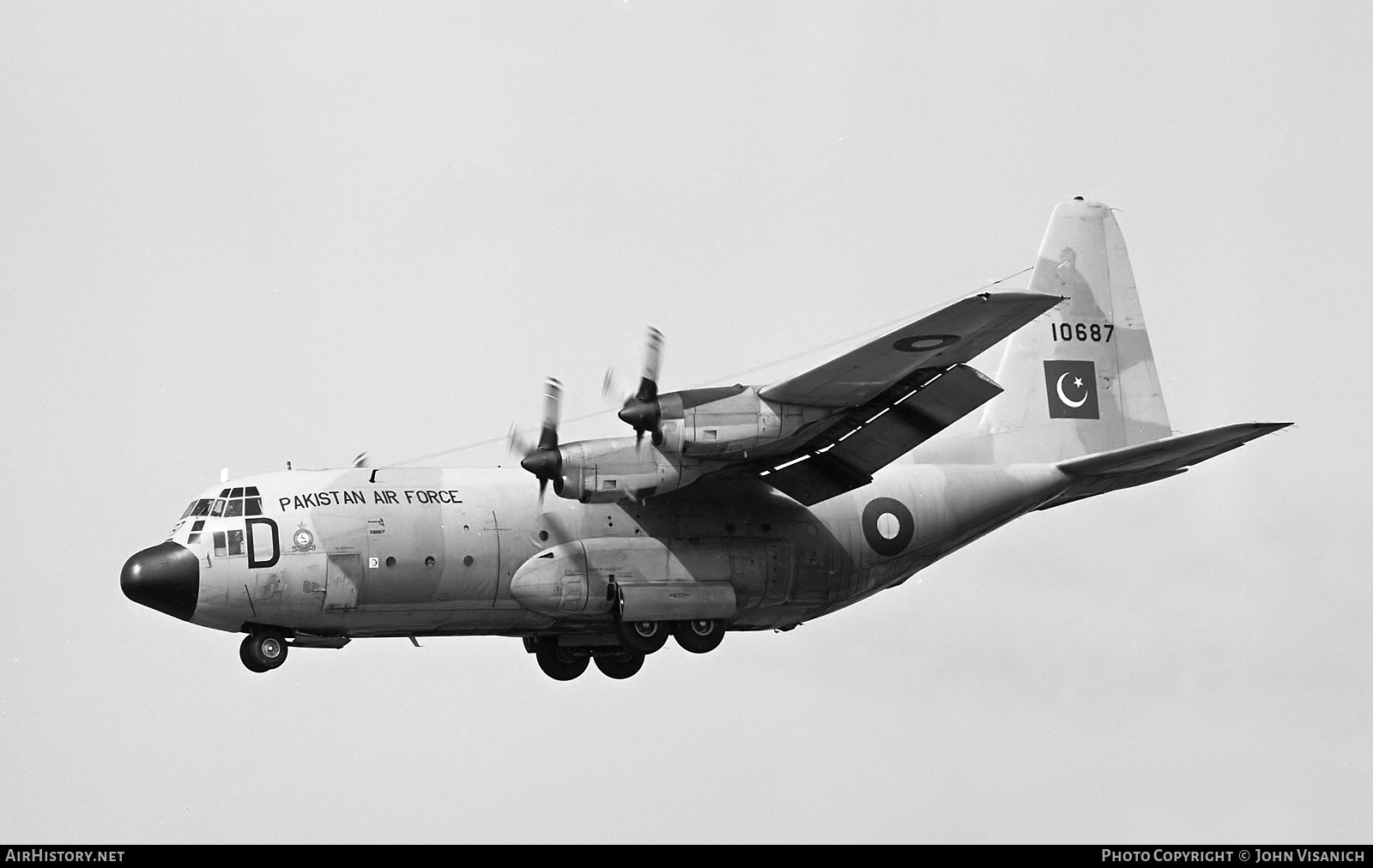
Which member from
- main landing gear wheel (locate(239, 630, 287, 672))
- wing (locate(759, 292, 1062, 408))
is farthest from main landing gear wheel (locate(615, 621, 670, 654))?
main landing gear wheel (locate(239, 630, 287, 672))

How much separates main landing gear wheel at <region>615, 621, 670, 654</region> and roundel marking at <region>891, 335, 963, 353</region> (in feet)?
16.2

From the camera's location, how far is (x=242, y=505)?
24.4 m

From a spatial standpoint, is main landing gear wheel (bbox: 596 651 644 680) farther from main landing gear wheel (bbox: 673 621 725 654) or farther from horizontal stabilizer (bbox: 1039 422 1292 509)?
horizontal stabilizer (bbox: 1039 422 1292 509)

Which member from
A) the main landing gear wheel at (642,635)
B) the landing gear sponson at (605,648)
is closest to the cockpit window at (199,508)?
the landing gear sponson at (605,648)

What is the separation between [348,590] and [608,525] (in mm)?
3282

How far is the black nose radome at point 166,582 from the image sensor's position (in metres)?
24.0

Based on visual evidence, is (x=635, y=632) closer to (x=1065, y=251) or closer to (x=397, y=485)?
(x=397, y=485)

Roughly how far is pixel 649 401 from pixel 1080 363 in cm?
757

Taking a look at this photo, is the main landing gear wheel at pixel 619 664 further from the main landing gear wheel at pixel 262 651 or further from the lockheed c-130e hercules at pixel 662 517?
the main landing gear wheel at pixel 262 651

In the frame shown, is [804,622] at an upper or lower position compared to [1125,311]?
A: lower

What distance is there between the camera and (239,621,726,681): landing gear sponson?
24.6 m
